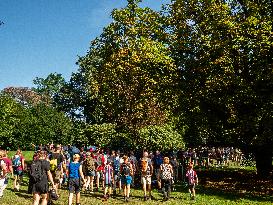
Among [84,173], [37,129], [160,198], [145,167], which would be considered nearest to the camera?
[145,167]

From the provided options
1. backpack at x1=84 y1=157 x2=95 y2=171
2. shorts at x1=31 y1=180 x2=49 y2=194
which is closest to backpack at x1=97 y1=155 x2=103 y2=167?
backpack at x1=84 y1=157 x2=95 y2=171

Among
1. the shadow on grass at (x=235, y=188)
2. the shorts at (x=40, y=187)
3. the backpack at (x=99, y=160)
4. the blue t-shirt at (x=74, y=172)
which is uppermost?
the backpack at (x=99, y=160)

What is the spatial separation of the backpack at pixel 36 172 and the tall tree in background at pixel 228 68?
45.7 feet

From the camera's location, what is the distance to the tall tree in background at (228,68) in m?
22.4

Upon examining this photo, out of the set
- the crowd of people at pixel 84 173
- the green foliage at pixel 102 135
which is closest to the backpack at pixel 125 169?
the crowd of people at pixel 84 173

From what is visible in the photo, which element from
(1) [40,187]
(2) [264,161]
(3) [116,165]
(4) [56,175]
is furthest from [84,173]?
(2) [264,161]

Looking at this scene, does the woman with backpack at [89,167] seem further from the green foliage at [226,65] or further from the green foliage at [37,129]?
the green foliage at [37,129]

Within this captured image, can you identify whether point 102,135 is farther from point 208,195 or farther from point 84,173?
point 208,195

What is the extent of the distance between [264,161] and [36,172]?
64.0ft

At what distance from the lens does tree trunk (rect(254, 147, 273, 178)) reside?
2630 cm

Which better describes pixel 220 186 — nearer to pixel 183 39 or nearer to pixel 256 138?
pixel 256 138

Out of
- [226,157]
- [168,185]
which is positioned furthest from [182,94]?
[226,157]

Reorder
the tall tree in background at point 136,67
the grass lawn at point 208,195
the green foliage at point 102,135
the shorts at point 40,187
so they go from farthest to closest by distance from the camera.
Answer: the green foliage at point 102,135
the tall tree in background at point 136,67
the grass lawn at point 208,195
the shorts at point 40,187

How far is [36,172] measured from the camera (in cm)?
1230
